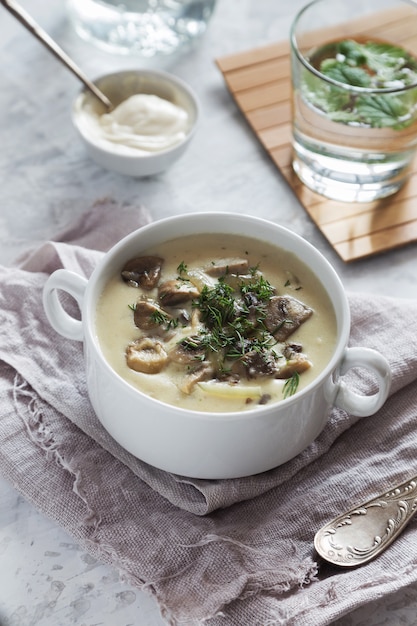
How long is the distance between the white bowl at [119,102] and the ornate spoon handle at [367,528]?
0.91 metres

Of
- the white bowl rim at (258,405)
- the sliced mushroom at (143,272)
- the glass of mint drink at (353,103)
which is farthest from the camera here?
the glass of mint drink at (353,103)

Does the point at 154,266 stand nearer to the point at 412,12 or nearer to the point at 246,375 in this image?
the point at 246,375

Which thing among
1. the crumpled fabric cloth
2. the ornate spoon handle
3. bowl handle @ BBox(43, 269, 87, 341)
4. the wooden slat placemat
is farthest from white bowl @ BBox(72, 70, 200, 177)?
the ornate spoon handle

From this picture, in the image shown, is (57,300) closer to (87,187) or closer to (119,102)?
(87,187)

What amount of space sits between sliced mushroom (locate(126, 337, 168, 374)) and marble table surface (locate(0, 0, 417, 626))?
294 mm

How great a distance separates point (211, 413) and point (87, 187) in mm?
911

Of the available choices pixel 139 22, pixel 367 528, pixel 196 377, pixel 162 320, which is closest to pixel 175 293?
pixel 162 320

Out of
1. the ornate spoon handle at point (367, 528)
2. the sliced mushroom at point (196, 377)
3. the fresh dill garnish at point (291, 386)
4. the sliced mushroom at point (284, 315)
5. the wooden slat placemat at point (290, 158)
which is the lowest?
the wooden slat placemat at point (290, 158)

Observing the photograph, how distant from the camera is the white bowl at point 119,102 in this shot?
1.91 metres

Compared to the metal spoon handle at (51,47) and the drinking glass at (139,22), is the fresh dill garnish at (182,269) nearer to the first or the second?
the metal spoon handle at (51,47)

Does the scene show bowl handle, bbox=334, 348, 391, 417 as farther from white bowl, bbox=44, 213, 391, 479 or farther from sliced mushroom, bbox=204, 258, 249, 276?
sliced mushroom, bbox=204, 258, 249, 276

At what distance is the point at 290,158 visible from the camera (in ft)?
6.72

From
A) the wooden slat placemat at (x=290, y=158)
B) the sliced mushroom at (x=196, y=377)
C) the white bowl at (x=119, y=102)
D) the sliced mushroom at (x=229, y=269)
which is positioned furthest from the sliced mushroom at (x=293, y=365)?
the white bowl at (x=119, y=102)

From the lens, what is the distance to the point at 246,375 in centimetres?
132
